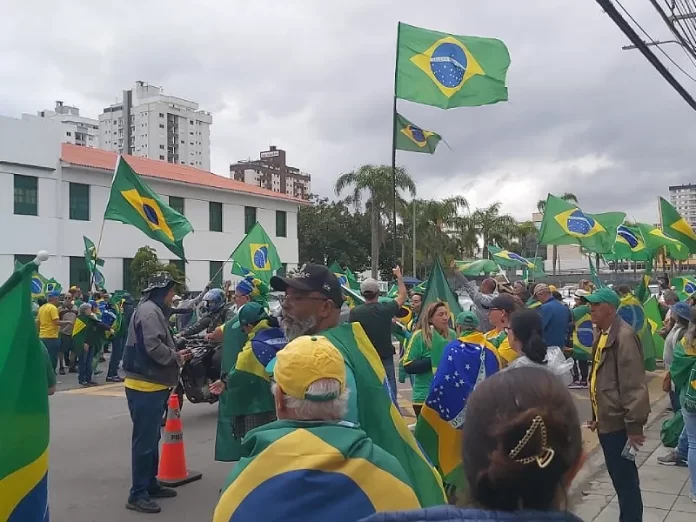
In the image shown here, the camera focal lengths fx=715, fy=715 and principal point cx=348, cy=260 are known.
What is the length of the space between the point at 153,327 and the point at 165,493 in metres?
1.67

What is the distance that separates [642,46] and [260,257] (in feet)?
33.3

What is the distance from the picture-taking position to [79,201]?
3189cm

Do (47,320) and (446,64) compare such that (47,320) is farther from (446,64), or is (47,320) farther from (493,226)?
(493,226)

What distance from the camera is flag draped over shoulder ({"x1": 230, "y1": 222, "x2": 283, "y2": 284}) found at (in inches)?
678

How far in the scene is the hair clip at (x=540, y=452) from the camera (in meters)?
1.54

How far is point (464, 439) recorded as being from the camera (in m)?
1.65

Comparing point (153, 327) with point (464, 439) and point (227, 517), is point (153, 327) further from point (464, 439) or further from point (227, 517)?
point (464, 439)

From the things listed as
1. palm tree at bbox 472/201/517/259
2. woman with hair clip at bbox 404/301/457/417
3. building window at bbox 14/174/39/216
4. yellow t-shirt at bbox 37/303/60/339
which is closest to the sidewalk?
woman with hair clip at bbox 404/301/457/417

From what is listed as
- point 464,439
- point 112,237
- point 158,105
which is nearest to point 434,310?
point 464,439

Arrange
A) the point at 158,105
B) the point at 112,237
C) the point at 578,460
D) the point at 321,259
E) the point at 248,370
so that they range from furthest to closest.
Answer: the point at 158,105, the point at 321,259, the point at 112,237, the point at 248,370, the point at 578,460

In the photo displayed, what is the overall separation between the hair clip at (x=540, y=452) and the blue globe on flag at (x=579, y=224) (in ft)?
47.3

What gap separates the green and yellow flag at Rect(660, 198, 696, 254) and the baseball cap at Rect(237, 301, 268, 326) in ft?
26.7

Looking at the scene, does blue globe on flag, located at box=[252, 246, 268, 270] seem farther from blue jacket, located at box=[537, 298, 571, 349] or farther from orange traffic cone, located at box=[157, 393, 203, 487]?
orange traffic cone, located at box=[157, 393, 203, 487]

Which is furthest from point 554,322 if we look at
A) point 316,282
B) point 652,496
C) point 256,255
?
point 256,255
